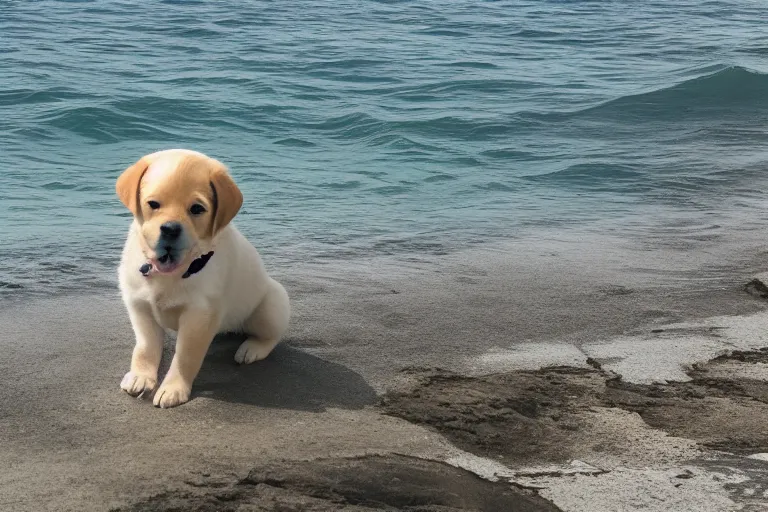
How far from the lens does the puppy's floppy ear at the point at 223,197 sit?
3.72 m

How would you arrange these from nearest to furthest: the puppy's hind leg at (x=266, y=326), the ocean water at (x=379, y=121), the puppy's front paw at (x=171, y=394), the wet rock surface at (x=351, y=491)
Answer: the wet rock surface at (x=351, y=491)
the puppy's front paw at (x=171, y=394)
the puppy's hind leg at (x=266, y=326)
the ocean water at (x=379, y=121)

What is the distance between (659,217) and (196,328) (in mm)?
5244

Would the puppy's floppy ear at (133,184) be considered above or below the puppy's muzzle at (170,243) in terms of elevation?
above

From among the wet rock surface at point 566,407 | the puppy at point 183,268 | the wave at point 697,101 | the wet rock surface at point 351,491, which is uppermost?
the puppy at point 183,268

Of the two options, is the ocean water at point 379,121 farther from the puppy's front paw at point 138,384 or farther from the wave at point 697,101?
the puppy's front paw at point 138,384

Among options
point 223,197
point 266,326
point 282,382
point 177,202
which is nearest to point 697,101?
point 266,326

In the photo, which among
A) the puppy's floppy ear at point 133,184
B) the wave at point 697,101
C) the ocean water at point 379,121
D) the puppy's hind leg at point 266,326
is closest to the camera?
the puppy's floppy ear at point 133,184

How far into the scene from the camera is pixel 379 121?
1366 cm

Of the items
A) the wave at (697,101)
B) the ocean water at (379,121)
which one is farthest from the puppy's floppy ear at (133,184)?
the wave at (697,101)

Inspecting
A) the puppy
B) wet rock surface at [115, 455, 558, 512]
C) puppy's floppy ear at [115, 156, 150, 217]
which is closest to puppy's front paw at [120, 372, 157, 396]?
the puppy

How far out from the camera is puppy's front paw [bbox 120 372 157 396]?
3980 mm

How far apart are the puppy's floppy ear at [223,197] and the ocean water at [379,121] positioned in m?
2.25

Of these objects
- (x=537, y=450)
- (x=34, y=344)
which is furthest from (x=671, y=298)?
(x=34, y=344)

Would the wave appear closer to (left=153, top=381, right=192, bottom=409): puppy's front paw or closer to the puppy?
the puppy
